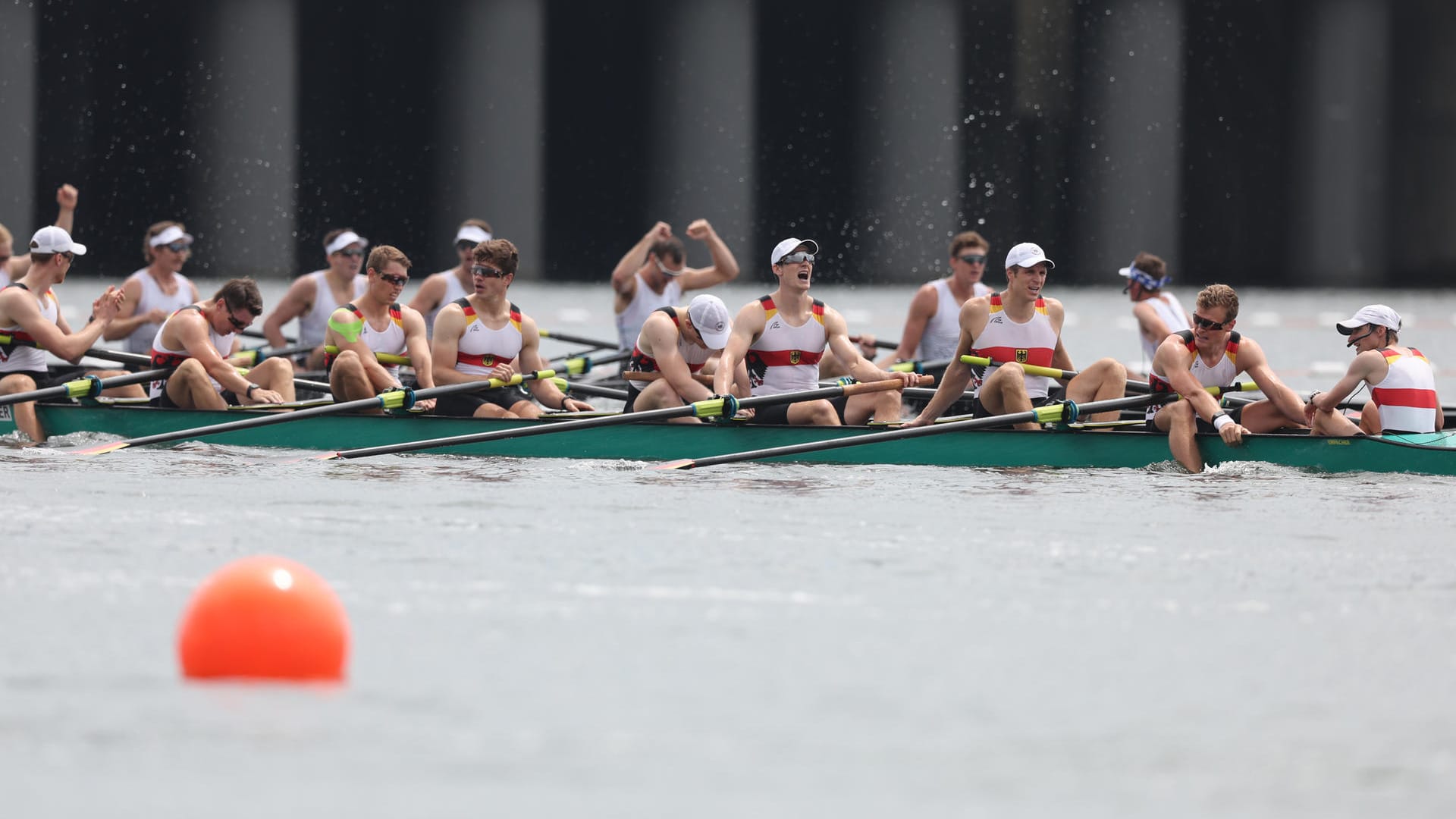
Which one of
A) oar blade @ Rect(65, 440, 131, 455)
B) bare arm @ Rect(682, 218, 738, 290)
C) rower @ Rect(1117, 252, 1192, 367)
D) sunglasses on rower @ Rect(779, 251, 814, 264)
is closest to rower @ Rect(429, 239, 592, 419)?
sunglasses on rower @ Rect(779, 251, 814, 264)

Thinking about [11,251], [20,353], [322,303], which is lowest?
[20,353]

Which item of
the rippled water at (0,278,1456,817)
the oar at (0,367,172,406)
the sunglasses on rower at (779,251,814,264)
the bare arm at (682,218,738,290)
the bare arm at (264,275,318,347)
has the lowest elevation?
the rippled water at (0,278,1456,817)

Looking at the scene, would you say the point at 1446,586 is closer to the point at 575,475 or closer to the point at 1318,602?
the point at 1318,602

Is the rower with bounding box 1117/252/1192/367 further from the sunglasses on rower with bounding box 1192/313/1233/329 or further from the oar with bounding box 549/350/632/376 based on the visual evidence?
the oar with bounding box 549/350/632/376

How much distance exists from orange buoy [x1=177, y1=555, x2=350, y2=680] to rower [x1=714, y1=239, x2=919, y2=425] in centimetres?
598

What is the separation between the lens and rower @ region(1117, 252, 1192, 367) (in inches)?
543

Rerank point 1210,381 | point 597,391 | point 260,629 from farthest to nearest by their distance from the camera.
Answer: point 597,391, point 1210,381, point 260,629

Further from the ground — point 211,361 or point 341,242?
point 341,242

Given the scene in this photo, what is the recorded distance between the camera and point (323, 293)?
15.2 metres

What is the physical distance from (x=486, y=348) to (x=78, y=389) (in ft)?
7.58

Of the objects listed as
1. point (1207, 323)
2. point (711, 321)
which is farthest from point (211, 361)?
point (1207, 323)

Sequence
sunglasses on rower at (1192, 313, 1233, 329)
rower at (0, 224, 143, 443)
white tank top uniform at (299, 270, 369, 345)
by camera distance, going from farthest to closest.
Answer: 1. white tank top uniform at (299, 270, 369, 345)
2. rower at (0, 224, 143, 443)
3. sunglasses on rower at (1192, 313, 1233, 329)

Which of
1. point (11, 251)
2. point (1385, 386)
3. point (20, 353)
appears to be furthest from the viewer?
point (11, 251)

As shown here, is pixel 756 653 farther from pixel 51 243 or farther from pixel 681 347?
pixel 51 243
